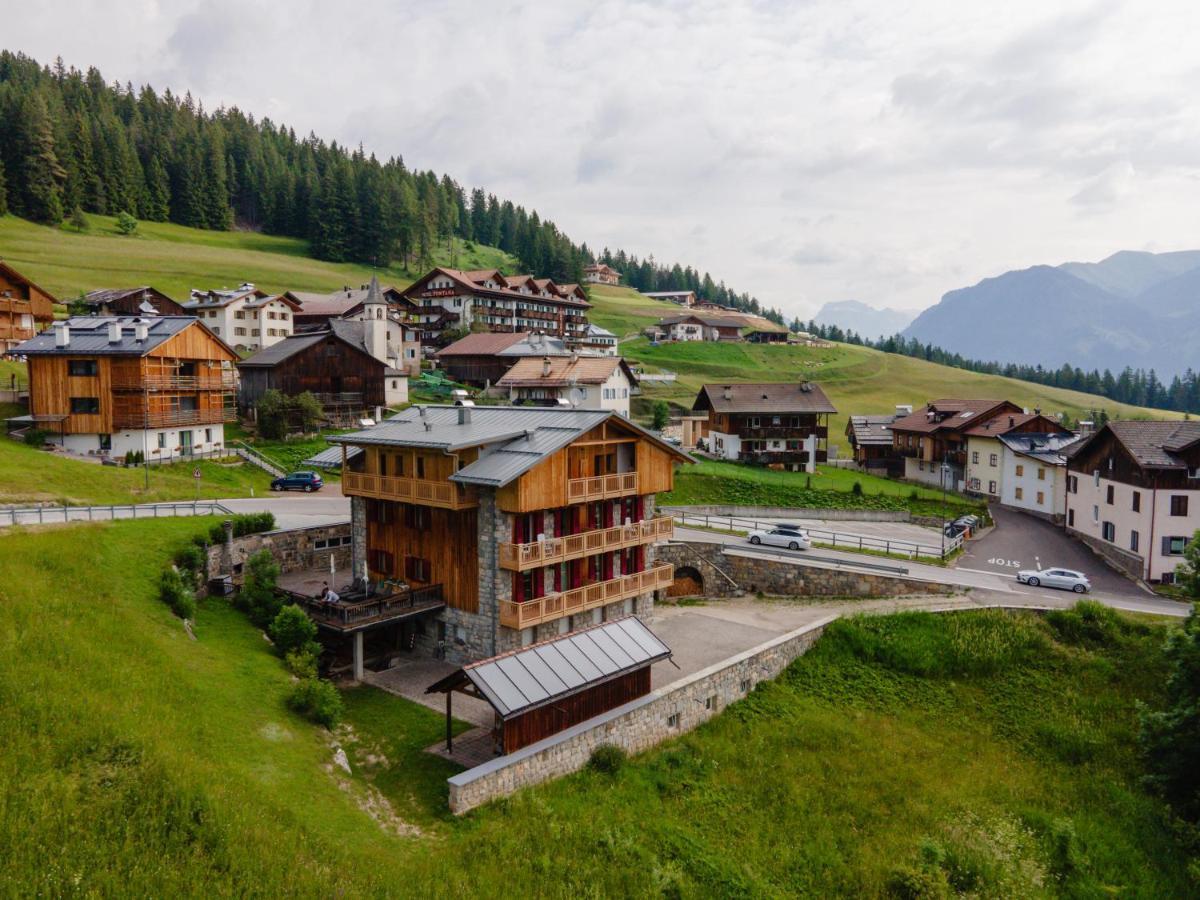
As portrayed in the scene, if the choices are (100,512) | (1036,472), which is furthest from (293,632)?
(1036,472)

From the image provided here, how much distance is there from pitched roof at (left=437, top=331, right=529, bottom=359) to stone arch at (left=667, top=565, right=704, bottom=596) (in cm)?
5071

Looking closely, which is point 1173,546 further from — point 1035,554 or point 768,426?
point 768,426

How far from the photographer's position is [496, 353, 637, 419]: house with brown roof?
75.5m

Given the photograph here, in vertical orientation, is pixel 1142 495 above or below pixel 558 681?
above

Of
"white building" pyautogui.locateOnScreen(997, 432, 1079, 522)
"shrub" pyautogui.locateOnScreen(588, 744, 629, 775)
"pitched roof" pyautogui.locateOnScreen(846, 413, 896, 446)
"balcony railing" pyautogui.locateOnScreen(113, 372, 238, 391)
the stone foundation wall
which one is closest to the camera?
"shrub" pyautogui.locateOnScreen(588, 744, 629, 775)

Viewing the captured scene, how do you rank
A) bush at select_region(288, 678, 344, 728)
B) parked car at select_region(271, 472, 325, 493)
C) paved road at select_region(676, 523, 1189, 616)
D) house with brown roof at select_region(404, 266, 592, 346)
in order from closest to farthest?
bush at select_region(288, 678, 344, 728) < paved road at select_region(676, 523, 1189, 616) < parked car at select_region(271, 472, 325, 493) < house with brown roof at select_region(404, 266, 592, 346)

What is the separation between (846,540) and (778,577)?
8.35 m

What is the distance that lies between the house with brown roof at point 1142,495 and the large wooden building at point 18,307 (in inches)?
3348

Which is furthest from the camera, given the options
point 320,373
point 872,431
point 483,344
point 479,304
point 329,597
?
point 479,304

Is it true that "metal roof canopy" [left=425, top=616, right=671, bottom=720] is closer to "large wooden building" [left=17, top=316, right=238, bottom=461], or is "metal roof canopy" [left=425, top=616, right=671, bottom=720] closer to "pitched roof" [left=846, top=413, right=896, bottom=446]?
"large wooden building" [left=17, top=316, right=238, bottom=461]

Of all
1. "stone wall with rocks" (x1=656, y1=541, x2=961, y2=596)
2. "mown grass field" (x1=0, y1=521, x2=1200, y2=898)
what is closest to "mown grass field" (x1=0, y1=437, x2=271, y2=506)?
"mown grass field" (x1=0, y1=521, x2=1200, y2=898)

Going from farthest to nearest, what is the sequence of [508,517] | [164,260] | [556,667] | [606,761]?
[164,260]
[508,517]
[606,761]
[556,667]

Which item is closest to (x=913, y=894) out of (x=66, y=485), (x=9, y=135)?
(x=66, y=485)

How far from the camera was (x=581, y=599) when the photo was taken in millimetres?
32156
